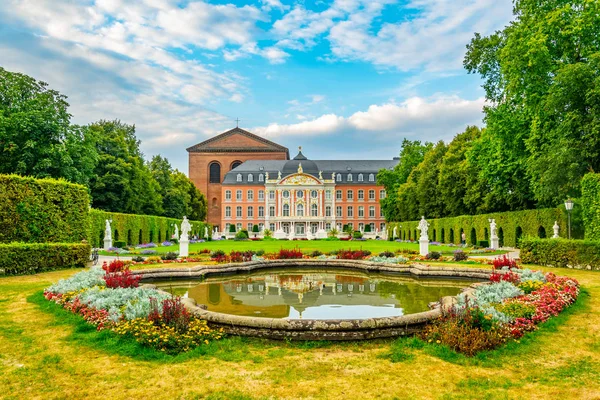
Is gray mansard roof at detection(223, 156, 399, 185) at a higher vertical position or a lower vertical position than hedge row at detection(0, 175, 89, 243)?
higher

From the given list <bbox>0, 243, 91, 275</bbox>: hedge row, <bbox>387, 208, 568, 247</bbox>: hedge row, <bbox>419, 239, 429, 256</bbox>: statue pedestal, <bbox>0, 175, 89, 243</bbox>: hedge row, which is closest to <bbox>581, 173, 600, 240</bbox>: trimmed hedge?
<bbox>419, 239, 429, 256</bbox>: statue pedestal

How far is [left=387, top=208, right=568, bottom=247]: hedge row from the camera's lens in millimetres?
21281

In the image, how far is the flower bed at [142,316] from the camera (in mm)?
5004

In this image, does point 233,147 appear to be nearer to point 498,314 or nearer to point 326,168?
point 326,168

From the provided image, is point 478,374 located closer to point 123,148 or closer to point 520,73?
point 520,73

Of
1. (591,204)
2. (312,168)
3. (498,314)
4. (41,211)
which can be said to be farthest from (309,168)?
(498,314)

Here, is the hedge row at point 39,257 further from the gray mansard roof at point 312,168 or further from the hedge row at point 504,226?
the gray mansard roof at point 312,168

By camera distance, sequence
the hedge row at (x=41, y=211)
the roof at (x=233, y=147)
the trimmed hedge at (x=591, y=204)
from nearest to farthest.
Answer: the hedge row at (x=41, y=211)
the trimmed hedge at (x=591, y=204)
the roof at (x=233, y=147)

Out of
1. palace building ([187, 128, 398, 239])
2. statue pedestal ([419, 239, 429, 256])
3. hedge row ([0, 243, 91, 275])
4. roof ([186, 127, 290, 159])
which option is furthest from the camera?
roof ([186, 127, 290, 159])

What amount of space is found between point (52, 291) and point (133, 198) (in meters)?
28.9

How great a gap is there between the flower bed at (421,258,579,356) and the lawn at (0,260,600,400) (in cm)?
17

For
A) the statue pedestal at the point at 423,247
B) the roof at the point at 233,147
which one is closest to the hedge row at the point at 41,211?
the statue pedestal at the point at 423,247

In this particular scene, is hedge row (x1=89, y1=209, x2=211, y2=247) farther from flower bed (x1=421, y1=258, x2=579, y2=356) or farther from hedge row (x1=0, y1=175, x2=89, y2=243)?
flower bed (x1=421, y1=258, x2=579, y2=356)

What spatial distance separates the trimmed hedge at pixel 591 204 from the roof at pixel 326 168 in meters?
53.1
